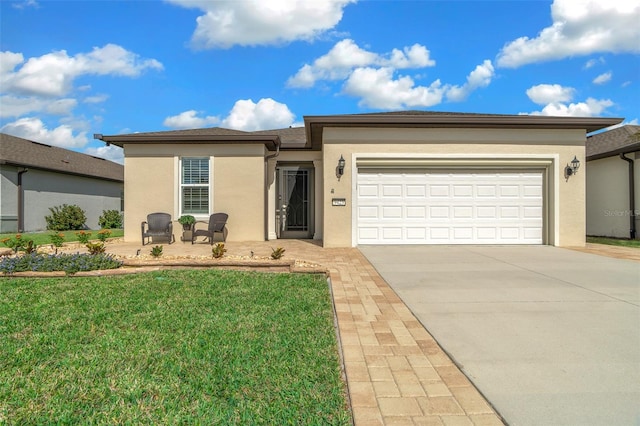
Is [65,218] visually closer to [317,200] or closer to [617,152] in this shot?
[317,200]

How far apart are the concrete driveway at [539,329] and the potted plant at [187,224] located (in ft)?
21.2

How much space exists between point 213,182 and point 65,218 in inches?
437

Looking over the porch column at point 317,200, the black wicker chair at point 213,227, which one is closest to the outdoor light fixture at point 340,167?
→ the porch column at point 317,200

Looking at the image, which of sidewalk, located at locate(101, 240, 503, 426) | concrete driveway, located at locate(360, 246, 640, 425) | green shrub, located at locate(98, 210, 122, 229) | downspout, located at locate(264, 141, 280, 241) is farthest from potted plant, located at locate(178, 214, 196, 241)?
green shrub, located at locate(98, 210, 122, 229)

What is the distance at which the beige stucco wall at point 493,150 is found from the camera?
30.8 ft

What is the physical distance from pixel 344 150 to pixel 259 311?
6.29 meters

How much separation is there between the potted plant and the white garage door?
5.14m

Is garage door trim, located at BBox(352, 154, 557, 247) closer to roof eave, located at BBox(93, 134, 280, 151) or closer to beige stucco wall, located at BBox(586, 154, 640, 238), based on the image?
roof eave, located at BBox(93, 134, 280, 151)

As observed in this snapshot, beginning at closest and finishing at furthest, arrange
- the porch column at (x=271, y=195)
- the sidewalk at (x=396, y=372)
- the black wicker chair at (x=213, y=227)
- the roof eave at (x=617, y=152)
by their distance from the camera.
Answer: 1. the sidewalk at (x=396, y=372)
2. the black wicker chair at (x=213, y=227)
3. the roof eave at (x=617, y=152)
4. the porch column at (x=271, y=195)

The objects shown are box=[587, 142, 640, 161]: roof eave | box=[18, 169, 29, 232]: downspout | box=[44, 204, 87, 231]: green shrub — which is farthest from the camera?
box=[44, 204, 87, 231]: green shrub

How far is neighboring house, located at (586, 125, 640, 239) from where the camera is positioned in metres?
11.9

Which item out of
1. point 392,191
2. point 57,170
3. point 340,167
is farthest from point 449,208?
point 57,170

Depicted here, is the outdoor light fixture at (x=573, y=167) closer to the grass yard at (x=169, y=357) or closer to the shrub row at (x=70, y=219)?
the grass yard at (x=169, y=357)

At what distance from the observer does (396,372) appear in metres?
2.54
